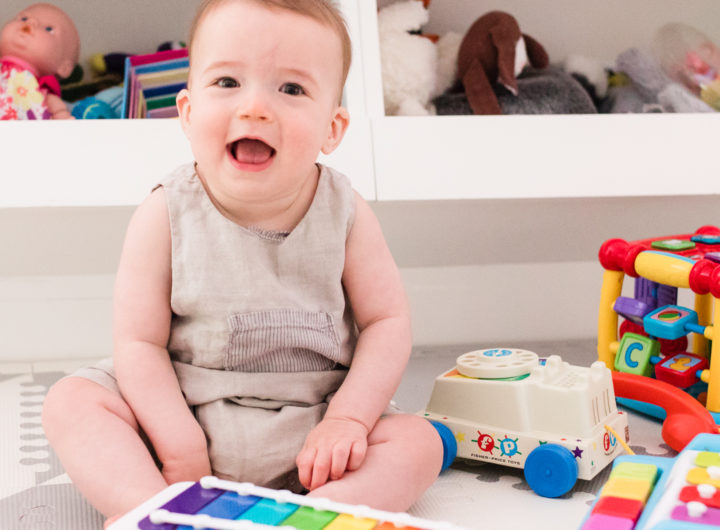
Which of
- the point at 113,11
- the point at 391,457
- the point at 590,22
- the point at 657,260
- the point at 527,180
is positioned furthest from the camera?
the point at 590,22

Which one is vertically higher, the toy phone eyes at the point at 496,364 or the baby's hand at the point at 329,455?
the toy phone eyes at the point at 496,364

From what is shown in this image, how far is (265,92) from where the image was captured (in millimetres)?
678

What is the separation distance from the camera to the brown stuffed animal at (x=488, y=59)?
1186 millimetres

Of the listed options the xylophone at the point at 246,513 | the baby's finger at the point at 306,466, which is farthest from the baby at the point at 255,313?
the xylophone at the point at 246,513

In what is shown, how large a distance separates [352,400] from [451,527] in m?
0.25

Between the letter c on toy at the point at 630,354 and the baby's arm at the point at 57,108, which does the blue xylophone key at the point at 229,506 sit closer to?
the letter c on toy at the point at 630,354

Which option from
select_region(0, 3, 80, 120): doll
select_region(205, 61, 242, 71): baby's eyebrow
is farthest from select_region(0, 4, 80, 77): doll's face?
select_region(205, 61, 242, 71): baby's eyebrow

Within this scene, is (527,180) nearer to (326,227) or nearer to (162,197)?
(326,227)

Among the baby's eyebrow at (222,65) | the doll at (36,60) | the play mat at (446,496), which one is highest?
the doll at (36,60)

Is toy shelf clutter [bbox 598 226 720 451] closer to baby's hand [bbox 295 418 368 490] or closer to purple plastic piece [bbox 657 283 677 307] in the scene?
purple plastic piece [bbox 657 283 677 307]

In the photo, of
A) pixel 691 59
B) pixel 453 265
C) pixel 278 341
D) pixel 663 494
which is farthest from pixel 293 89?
pixel 691 59

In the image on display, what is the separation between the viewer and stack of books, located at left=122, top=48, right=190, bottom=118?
3.78 feet

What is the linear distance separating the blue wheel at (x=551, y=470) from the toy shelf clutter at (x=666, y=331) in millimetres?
179

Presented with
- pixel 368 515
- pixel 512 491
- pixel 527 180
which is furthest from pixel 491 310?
pixel 368 515
